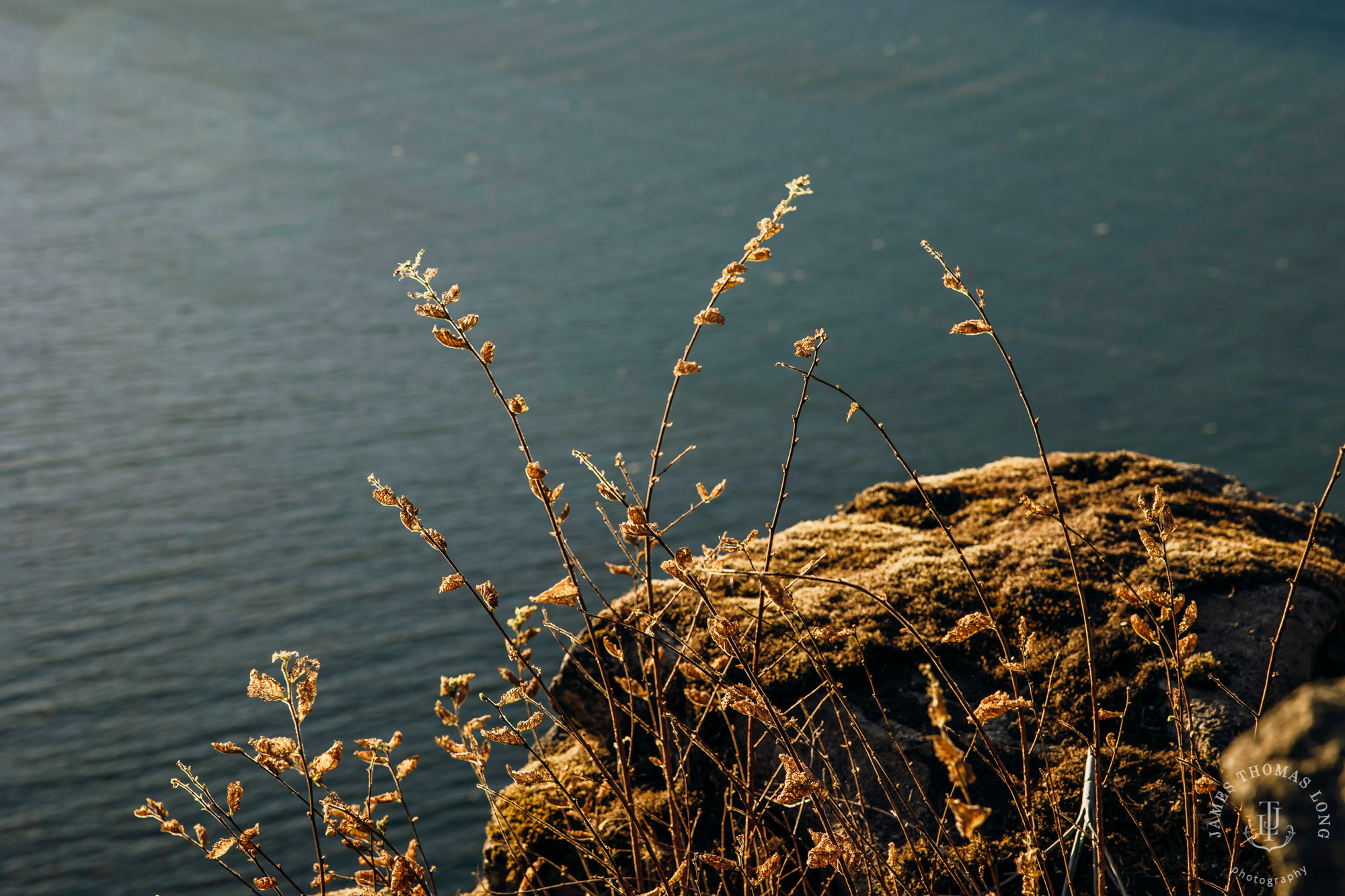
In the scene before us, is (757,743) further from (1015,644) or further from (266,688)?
(1015,644)

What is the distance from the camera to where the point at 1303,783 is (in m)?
0.87

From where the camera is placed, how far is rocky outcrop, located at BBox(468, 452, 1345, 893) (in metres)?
2.45

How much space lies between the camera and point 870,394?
26.2ft

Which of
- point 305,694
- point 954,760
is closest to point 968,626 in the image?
point 954,760

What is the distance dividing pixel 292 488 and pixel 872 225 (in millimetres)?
7449

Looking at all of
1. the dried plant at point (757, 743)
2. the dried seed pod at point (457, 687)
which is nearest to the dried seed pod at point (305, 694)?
the dried plant at point (757, 743)

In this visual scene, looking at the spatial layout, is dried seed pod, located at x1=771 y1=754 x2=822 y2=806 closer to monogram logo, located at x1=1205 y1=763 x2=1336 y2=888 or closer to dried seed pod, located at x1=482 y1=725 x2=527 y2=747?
dried seed pod, located at x1=482 y1=725 x2=527 y2=747

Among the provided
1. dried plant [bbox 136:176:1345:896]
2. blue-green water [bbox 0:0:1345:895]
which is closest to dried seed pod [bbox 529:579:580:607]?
dried plant [bbox 136:176:1345:896]

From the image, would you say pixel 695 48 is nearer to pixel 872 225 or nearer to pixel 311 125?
pixel 311 125

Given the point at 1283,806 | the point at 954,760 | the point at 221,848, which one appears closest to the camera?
the point at 1283,806

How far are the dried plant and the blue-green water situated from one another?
1634mm

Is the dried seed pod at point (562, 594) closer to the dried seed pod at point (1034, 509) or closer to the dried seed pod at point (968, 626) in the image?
the dried seed pod at point (968, 626)

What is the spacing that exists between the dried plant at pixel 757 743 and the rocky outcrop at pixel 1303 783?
25 cm

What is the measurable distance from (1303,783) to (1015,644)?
199cm
